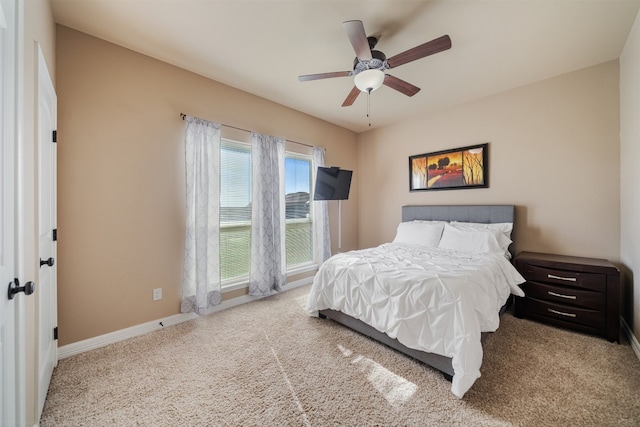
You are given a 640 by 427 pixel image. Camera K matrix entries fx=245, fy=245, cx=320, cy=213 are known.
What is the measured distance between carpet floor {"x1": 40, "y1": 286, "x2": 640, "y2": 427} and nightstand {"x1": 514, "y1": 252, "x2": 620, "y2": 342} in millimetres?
145

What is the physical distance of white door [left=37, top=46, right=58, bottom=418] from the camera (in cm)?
153

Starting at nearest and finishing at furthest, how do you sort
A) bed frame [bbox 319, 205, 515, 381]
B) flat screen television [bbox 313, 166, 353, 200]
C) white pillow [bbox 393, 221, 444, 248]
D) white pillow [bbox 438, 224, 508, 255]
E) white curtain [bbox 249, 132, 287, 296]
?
bed frame [bbox 319, 205, 515, 381] → white pillow [bbox 438, 224, 508, 255] → white curtain [bbox 249, 132, 287, 296] → white pillow [bbox 393, 221, 444, 248] → flat screen television [bbox 313, 166, 353, 200]

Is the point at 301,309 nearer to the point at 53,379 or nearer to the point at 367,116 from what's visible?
the point at 53,379

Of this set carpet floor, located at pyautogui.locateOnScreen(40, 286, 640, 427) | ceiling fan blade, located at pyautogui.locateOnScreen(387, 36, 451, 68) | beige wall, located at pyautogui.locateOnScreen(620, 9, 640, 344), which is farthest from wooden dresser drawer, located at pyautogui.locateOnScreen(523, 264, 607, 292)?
ceiling fan blade, located at pyautogui.locateOnScreen(387, 36, 451, 68)

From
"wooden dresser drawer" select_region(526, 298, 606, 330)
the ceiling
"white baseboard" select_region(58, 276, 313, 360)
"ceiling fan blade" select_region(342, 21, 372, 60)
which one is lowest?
"white baseboard" select_region(58, 276, 313, 360)

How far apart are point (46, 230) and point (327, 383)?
89.2 inches

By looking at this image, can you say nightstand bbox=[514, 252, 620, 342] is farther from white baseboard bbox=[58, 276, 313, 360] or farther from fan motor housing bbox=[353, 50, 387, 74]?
white baseboard bbox=[58, 276, 313, 360]

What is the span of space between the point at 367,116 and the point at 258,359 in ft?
12.3

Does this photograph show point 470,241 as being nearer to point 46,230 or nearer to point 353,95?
point 353,95

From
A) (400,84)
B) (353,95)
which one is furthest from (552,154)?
(353,95)

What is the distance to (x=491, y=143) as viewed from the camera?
11.1 ft

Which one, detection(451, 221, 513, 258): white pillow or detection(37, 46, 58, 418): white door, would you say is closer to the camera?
detection(37, 46, 58, 418): white door

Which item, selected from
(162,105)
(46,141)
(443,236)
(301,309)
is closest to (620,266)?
(443,236)

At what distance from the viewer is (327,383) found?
1.76m
